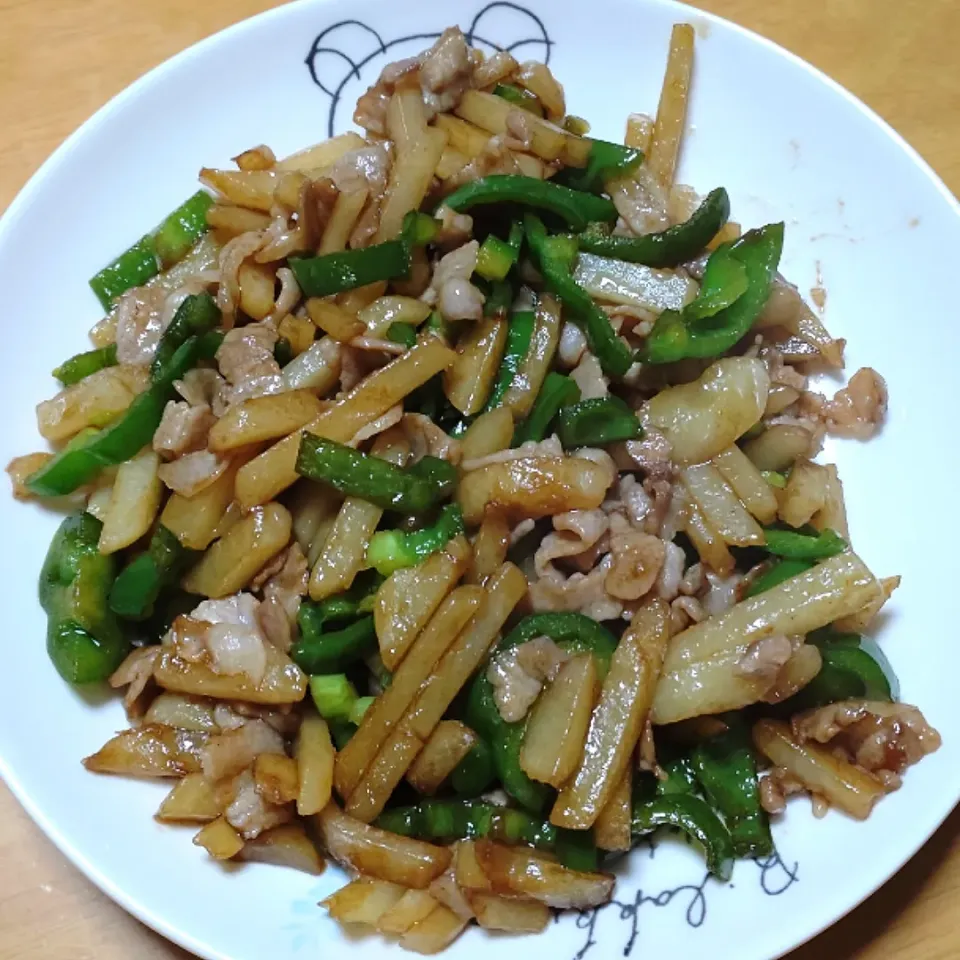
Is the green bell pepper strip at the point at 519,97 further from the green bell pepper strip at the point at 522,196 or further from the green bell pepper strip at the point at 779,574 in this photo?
the green bell pepper strip at the point at 779,574

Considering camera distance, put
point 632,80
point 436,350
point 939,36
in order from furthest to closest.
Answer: point 939,36 < point 632,80 < point 436,350

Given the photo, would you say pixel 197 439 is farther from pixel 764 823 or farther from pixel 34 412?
pixel 764 823

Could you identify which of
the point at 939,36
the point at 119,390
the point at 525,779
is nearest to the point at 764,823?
the point at 525,779

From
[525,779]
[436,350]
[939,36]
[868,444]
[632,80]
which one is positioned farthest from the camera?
[939,36]

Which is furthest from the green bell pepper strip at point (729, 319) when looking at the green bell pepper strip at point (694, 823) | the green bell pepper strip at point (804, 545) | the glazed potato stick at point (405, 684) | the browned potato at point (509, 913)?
the browned potato at point (509, 913)

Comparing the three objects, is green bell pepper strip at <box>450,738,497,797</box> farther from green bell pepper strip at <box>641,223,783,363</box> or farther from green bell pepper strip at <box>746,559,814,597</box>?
green bell pepper strip at <box>641,223,783,363</box>

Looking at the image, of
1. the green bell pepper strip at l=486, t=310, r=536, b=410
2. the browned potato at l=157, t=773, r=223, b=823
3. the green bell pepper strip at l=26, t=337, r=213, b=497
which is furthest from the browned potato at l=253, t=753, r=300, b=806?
the green bell pepper strip at l=486, t=310, r=536, b=410
